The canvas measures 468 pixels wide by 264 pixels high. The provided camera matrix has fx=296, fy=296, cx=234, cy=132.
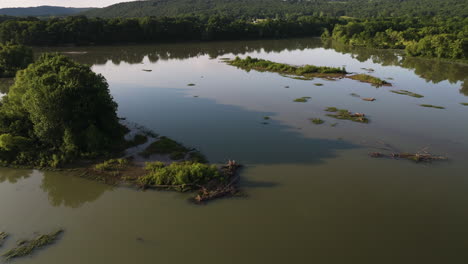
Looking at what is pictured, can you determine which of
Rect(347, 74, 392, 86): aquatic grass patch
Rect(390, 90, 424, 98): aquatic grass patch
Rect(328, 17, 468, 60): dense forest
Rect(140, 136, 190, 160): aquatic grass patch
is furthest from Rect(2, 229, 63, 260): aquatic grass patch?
Rect(328, 17, 468, 60): dense forest

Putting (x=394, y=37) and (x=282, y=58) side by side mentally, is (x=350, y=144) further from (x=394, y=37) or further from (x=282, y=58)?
(x=394, y=37)

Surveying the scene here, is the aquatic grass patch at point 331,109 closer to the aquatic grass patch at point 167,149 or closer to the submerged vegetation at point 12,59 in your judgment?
the aquatic grass patch at point 167,149

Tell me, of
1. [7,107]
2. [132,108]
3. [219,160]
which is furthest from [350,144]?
[7,107]

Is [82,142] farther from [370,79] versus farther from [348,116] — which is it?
[370,79]

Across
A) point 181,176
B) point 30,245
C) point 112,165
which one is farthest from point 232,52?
point 30,245

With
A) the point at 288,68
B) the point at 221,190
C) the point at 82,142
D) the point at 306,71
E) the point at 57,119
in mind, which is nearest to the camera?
the point at 221,190

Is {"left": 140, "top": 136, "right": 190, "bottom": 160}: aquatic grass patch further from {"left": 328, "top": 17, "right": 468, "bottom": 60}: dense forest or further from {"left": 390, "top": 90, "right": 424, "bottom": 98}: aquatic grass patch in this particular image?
{"left": 328, "top": 17, "right": 468, "bottom": 60}: dense forest
